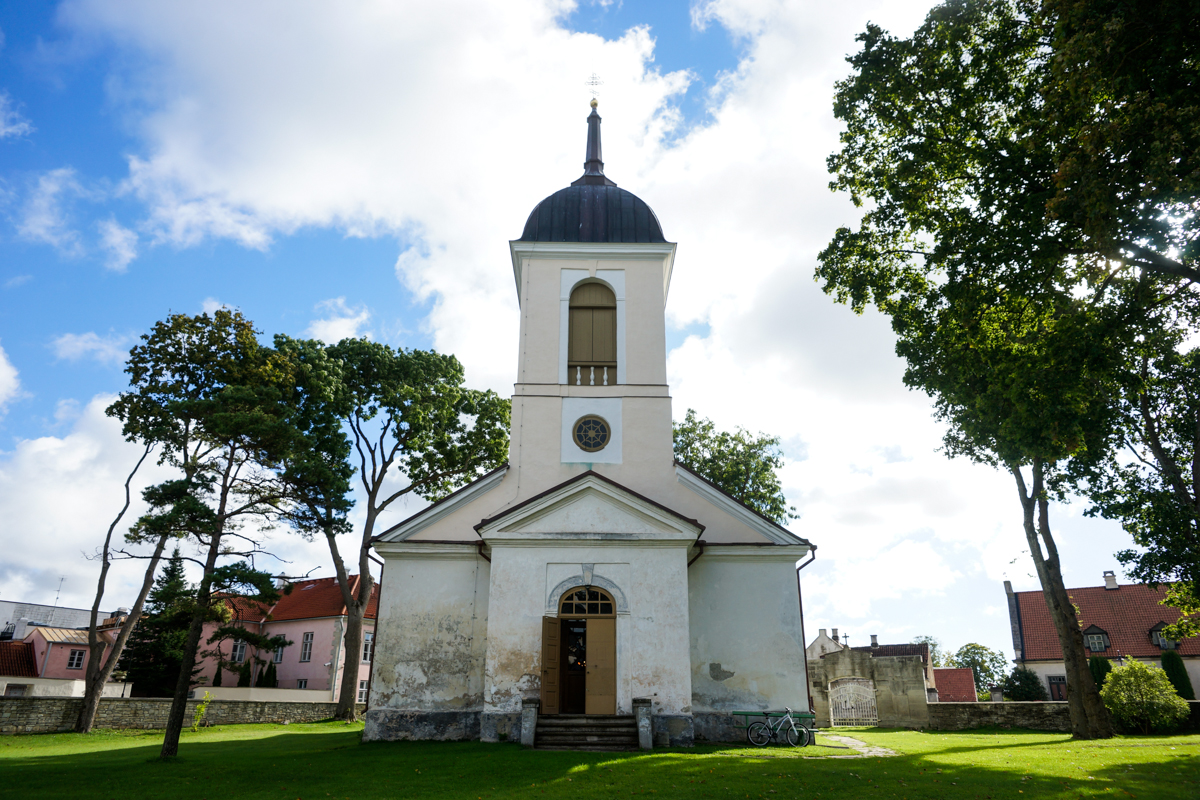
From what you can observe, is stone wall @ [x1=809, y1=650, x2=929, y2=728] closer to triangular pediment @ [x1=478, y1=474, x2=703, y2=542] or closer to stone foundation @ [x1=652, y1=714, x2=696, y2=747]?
stone foundation @ [x1=652, y1=714, x2=696, y2=747]

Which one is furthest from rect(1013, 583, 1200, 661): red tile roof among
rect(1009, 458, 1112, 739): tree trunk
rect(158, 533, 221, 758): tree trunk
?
rect(158, 533, 221, 758): tree trunk

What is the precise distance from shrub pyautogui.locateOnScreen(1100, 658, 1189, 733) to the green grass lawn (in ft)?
26.1

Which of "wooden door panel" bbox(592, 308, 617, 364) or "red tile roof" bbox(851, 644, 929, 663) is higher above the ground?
"wooden door panel" bbox(592, 308, 617, 364)

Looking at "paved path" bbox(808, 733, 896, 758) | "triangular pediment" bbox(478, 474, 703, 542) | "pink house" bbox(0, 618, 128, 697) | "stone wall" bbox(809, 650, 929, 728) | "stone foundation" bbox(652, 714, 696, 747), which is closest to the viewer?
"paved path" bbox(808, 733, 896, 758)

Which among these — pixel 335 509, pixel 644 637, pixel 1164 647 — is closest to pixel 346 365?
pixel 335 509

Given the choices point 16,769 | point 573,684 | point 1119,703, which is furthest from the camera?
point 1119,703

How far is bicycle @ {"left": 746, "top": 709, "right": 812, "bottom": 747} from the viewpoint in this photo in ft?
51.3

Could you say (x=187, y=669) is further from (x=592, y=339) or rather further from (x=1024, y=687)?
(x=1024, y=687)

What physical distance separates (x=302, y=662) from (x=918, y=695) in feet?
96.3

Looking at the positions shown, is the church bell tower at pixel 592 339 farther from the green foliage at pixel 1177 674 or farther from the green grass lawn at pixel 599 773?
the green foliage at pixel 1177 674

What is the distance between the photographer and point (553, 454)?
19.2 m

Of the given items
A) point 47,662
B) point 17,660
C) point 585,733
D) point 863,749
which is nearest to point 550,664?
point 585,733

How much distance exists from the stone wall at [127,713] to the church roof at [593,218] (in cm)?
1810

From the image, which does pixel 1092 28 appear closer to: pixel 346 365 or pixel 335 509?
pixel 335 509
